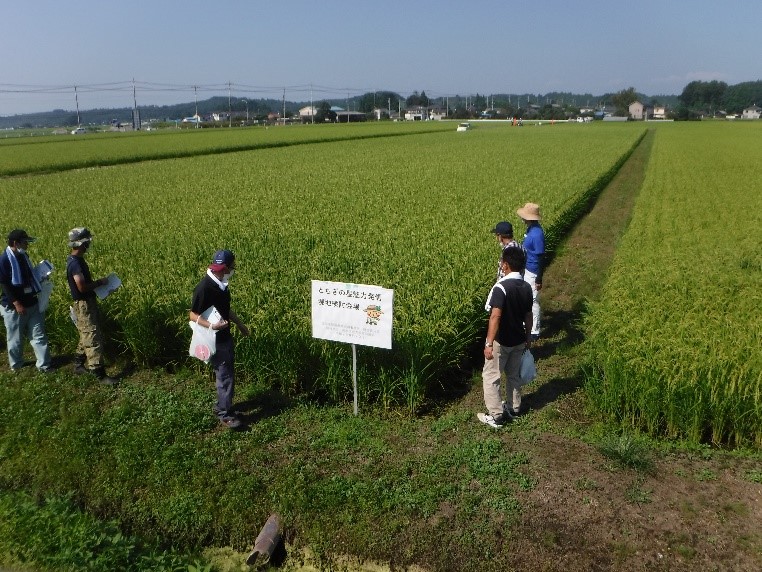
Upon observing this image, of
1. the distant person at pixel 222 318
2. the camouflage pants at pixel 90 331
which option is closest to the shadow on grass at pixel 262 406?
the distant person at pixel 222 318

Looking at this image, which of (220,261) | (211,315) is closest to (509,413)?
(211,315)

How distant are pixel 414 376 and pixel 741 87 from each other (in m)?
218

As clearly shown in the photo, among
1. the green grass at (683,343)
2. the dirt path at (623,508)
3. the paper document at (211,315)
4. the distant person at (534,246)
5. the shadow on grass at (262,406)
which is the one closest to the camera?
the dirt path at (623,508)

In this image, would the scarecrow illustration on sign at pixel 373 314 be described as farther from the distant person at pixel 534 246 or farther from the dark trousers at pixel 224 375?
the distant person at pixel 534 246

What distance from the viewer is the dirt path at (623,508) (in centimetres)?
417

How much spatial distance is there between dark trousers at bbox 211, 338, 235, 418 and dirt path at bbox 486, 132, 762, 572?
9.26ft

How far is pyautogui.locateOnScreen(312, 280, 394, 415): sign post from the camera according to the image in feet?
18.6

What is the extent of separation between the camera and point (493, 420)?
19.0ft

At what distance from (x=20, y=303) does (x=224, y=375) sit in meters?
3.00

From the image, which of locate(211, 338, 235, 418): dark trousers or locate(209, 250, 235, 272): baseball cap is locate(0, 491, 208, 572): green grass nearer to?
locate(211, 338, 235, 418): dark trousers

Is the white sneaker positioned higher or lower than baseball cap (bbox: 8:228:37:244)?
lower

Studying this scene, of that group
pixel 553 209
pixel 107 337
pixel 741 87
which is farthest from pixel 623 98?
pixel 107 337

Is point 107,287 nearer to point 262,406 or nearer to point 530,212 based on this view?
point 262,406

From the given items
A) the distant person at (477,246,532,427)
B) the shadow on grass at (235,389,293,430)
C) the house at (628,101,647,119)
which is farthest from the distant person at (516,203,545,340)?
the house at (628,101,647,119)
